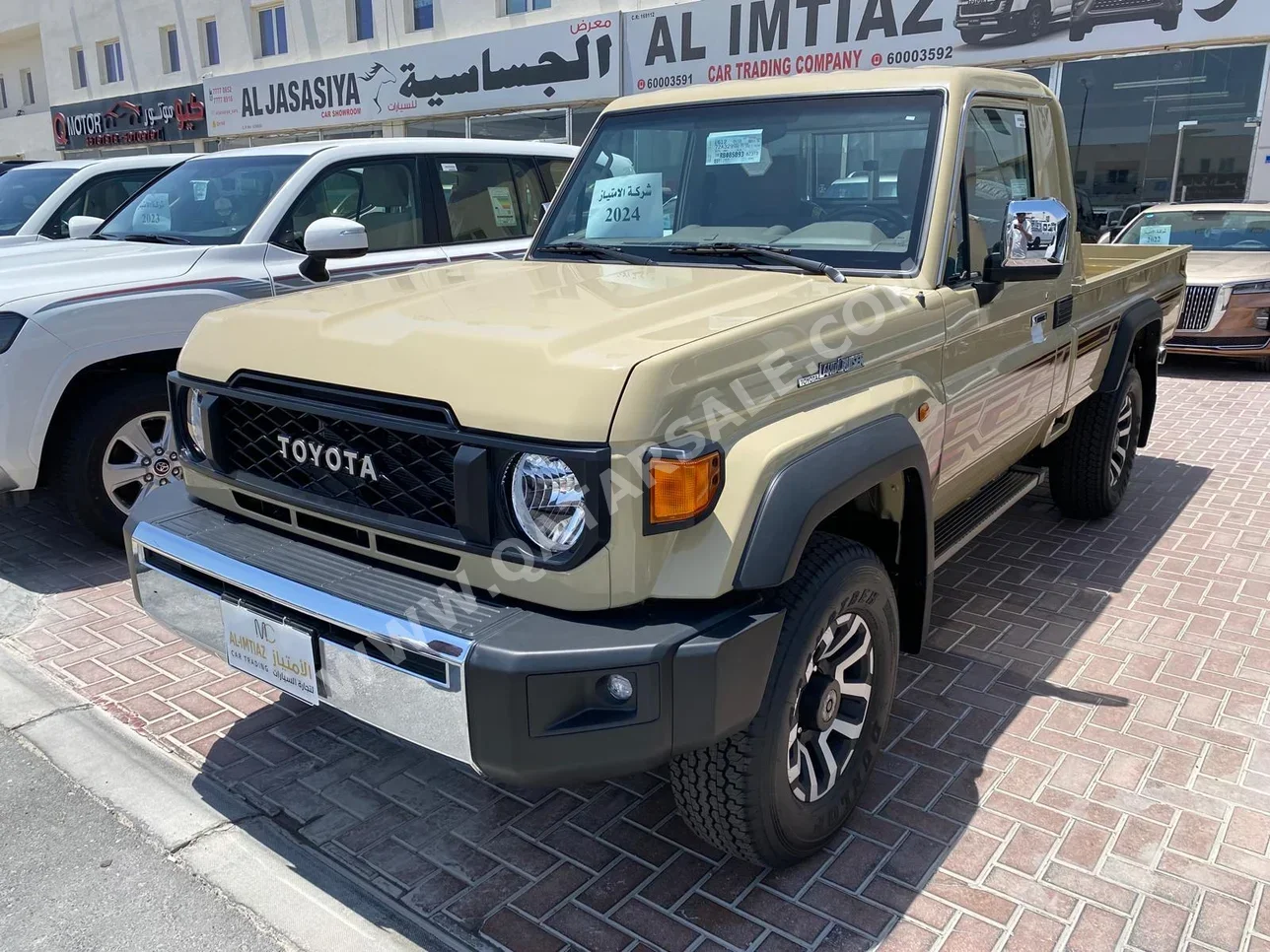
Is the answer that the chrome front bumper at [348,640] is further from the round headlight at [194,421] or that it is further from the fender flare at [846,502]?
the fender flare at [846,502]

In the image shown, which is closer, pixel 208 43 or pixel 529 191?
pixel 529 191

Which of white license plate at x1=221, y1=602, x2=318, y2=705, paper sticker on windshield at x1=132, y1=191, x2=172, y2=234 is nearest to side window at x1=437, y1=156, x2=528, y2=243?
paper sticker on windshield at x1=132, y1=191, x2=172, y2=234

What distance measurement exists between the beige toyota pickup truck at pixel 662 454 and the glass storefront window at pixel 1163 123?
10594 mm

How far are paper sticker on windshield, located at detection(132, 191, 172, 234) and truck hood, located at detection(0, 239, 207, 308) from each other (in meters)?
0.25

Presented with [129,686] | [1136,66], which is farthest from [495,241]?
[1136,66]

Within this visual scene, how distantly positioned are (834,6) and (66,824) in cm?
1457

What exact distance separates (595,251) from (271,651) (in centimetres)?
181

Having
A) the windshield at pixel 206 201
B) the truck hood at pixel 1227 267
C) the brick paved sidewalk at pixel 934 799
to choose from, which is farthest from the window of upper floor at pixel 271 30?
the brick paved sidewalk at pixel 934 799

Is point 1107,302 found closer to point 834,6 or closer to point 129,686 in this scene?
point 129,686

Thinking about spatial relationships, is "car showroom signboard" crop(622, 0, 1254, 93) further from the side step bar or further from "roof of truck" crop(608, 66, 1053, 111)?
"roof of truck" crop(608, 66, 1053, 111)

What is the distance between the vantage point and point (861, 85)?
331 cm

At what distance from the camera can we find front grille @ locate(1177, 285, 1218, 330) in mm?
8945

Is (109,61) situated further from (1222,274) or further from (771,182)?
(771,182)

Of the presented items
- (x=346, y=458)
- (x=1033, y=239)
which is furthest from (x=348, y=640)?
(x=1033, y=239)
